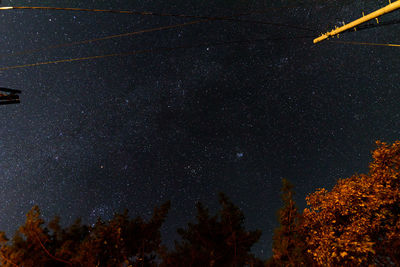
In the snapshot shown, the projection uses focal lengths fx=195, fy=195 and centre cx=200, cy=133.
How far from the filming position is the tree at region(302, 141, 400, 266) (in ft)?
27.6

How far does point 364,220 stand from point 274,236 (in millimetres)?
4202

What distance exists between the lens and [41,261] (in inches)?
323

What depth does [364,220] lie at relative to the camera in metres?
9.02

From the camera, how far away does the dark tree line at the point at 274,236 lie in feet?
26.7

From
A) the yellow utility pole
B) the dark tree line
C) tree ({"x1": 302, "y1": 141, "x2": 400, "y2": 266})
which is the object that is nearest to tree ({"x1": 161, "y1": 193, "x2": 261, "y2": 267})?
the dark tree line

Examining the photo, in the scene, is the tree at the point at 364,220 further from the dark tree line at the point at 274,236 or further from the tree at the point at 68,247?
the tree at the point at 68,247

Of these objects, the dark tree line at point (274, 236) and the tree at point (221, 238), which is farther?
the tree at point (221, 238)

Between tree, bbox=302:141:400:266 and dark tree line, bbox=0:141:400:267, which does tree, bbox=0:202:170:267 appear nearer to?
dark tree line, bbox=0:141:400:267

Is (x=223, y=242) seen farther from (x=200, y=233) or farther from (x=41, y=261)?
(x=41, y=261)

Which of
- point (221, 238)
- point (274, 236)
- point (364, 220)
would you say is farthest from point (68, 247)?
point (364, 220)

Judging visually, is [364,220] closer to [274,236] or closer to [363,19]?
[274,236]

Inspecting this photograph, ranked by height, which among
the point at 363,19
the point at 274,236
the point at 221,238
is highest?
the point at 363,19

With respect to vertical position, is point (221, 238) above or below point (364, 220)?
below

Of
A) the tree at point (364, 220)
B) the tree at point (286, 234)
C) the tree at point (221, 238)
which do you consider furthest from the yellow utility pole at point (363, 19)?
the tree at point (221, 238)
